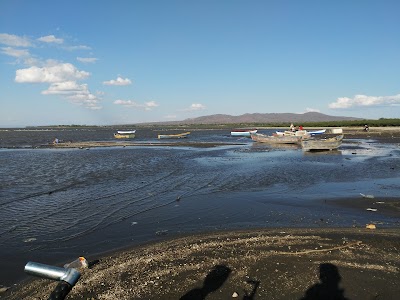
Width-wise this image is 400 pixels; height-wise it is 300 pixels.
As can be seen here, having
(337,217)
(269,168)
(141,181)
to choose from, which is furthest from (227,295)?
(269,168)

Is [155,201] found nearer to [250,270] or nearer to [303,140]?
[250,270]

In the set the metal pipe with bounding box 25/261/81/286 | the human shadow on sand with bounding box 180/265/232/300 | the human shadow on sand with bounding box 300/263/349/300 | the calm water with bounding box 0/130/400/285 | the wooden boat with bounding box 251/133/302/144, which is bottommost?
the calm water with bounding box 0/130/400/285

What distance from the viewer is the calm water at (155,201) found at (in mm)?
11719

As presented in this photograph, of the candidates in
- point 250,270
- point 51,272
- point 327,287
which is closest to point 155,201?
point 250,270

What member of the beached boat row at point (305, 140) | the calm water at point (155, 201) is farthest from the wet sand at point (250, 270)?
the beached boat row at point (305, 140)

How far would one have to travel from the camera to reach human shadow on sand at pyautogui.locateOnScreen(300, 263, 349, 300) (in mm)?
7148

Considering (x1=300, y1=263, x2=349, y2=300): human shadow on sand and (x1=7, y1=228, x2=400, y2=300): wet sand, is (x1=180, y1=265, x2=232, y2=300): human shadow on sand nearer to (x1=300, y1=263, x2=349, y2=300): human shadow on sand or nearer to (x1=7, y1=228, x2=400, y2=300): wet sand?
(x1=7, y1=228, x2=400, y2=300): wet sand

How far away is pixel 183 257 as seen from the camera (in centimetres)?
935

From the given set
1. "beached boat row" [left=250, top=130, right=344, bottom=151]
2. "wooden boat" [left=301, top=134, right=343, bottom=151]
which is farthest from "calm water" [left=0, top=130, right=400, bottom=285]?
"beached boat row" [left=250, top=130, right=344, bottom=151]

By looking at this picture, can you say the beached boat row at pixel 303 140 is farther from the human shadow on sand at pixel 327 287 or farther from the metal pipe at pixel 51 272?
the metal pipe at pixel 51 272

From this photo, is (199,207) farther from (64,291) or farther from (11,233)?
(64,291)

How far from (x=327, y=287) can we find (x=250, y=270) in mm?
1745

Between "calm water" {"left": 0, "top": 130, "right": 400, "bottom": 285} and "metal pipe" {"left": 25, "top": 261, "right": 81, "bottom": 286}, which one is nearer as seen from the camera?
"metal pipe" {"left": 25, "top": 261, "right": 81, "bottom": 286}

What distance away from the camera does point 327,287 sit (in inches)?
296
